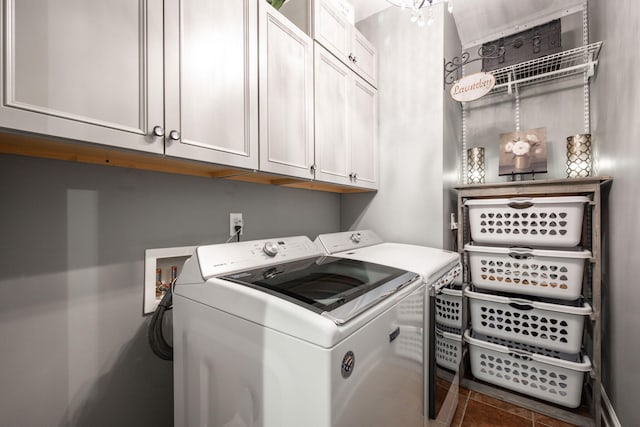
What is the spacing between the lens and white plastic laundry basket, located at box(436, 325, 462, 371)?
4.38ft

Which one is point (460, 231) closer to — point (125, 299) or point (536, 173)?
point (536, 173)

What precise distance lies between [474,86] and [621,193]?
101 cm

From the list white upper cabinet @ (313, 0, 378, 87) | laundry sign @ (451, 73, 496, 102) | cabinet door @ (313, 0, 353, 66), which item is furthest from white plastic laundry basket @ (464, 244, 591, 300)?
cabinet door @ (313, 0, 353, 66)

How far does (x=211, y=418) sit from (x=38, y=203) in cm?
97

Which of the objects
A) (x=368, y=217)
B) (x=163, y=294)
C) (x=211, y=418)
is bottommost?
(x=211, y=418)

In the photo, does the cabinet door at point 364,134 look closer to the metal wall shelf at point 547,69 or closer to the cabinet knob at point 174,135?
the metal wall shelf at point 547,69

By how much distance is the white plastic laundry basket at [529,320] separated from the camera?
68.1 inches

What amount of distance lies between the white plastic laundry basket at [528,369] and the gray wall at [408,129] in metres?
0.87

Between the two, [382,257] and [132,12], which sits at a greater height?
[132,12]

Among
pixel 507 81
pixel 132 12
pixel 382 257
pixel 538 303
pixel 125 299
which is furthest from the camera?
pixel 507 81

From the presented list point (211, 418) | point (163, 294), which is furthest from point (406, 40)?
point (211, 418)

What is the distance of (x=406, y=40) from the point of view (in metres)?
2.11

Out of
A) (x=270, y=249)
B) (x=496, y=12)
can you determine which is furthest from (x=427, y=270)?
(x=496, y=12)

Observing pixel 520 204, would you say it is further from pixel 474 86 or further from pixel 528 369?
pixel 528 369
